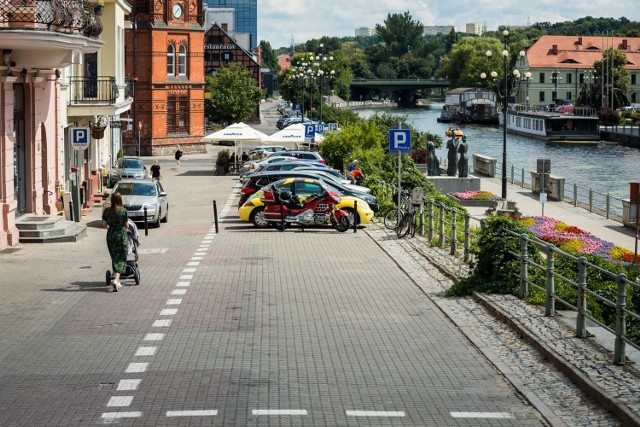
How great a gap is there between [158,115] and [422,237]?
44738mm

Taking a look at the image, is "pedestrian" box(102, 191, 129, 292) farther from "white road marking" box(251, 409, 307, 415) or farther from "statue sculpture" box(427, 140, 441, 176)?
"statue sculpture" box(427, 140, 441, 176)

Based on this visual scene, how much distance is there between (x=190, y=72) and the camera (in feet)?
239

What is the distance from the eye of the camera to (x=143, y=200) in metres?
32.3

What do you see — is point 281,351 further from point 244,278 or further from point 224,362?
point 244,278

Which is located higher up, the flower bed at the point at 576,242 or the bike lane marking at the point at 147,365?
the bike lane marking at the point at 147,365

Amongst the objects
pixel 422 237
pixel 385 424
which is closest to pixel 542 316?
pixel 385 424

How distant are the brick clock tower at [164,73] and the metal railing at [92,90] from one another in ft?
92.6

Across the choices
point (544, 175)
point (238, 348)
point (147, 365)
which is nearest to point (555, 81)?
point (544, 175)

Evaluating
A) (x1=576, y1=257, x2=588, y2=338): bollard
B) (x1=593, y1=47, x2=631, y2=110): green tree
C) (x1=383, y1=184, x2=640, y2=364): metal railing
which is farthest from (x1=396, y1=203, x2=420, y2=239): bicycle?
(x1=593, y1=47, x2=631, y2=110): green tree

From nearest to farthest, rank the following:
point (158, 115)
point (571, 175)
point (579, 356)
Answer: point (579, 356) → point (158, 115) → point (571, 175)

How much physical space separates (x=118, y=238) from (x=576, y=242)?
13269mm

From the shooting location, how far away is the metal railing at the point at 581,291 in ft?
41.3

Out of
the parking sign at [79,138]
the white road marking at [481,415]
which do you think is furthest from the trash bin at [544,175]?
the white road marking at [481,415]

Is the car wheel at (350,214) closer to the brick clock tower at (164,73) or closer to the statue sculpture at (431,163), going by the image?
the statue sculpture at (431,163)
